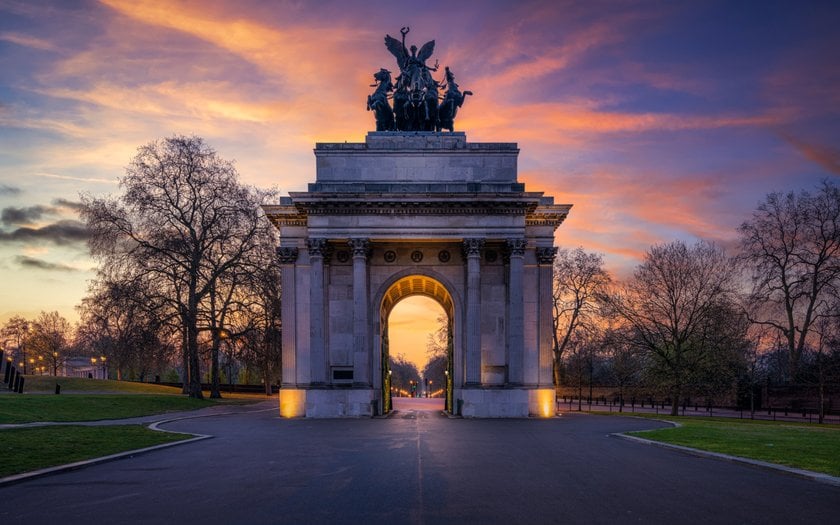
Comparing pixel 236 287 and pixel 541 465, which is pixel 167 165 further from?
pixel 541 465

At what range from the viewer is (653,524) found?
34.1 ft

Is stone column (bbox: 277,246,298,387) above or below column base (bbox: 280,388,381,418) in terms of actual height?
above

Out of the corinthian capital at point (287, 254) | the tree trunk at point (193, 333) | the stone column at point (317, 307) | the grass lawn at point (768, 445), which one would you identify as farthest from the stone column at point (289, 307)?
the grass lawn at point (768, 445)

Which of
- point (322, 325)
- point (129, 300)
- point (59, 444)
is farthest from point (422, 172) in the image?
point (59, 444)

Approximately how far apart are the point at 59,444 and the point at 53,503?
28.8 feet

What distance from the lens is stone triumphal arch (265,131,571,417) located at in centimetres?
3972

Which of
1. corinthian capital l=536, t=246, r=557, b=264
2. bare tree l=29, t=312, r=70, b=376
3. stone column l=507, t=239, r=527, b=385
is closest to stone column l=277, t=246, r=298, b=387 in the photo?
stone column l=507, t=239, r=527, b=385

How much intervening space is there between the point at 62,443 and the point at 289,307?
2271 cm

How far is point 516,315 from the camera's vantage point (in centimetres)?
4006

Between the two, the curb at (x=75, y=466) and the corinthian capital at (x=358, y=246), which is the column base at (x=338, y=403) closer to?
the corinthian capital at (x=358, y=246)

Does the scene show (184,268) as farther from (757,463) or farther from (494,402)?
(757,463)

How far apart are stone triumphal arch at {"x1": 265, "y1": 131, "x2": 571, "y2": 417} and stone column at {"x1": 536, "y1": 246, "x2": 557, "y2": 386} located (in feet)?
0.20

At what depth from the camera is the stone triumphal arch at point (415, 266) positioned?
39719 mm

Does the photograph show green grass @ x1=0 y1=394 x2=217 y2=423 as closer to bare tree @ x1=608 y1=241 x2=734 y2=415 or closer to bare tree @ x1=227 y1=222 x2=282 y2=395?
bare tree @ x1=227 y1=222 x2=282 y2=395
